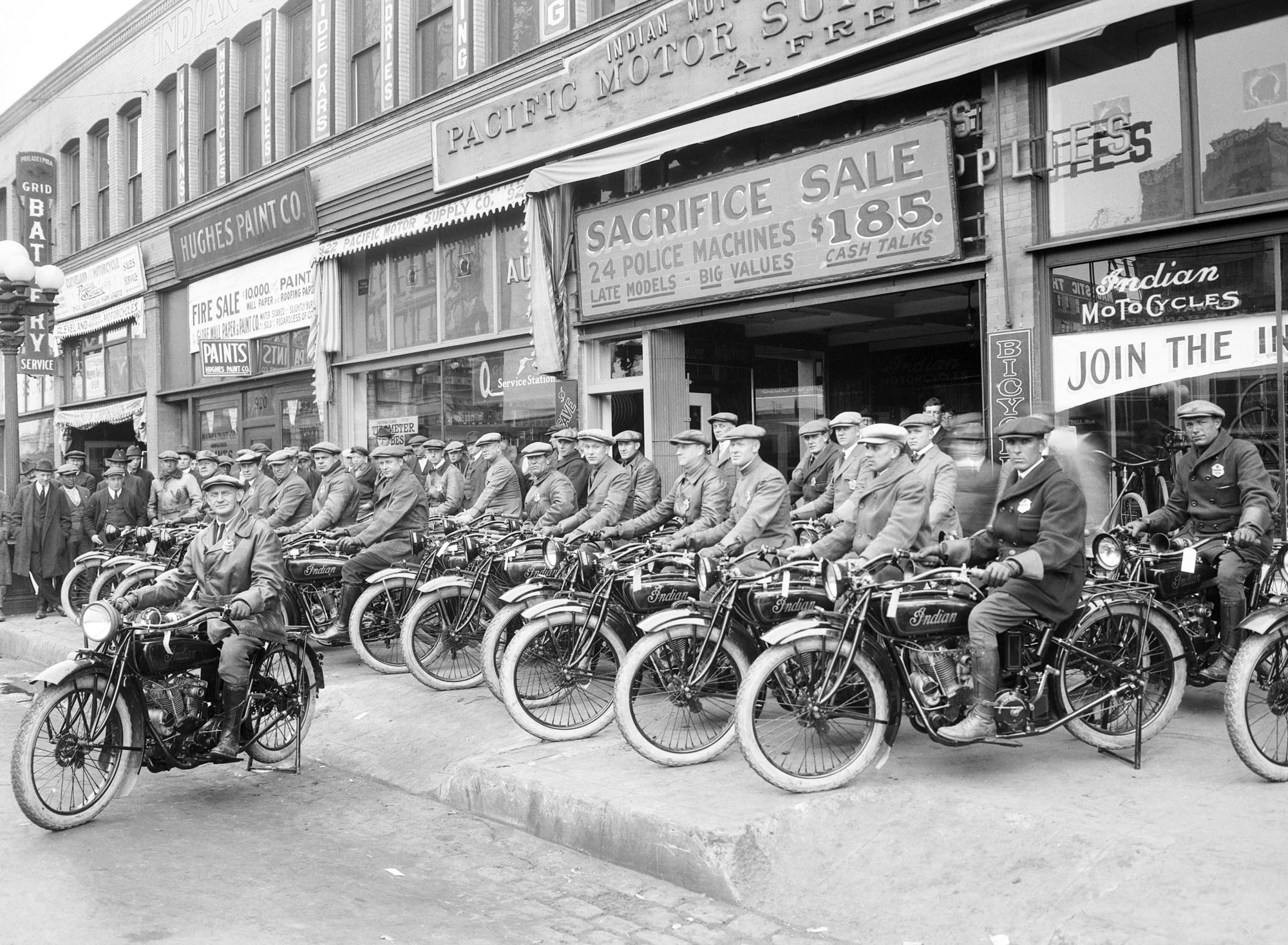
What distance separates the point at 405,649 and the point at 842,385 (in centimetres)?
923

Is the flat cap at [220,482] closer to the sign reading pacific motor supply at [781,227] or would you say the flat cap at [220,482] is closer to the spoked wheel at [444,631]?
the spoked wheel at [444,631]

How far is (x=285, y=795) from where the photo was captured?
6836 millimetres

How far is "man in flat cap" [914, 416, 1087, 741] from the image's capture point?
5.61 metres

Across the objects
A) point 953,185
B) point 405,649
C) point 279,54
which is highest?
point 279,54

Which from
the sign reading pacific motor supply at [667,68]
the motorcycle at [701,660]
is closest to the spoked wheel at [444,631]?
the motorcycle at [701,660]

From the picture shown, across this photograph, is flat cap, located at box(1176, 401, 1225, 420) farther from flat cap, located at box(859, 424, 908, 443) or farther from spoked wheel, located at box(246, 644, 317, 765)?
spoked wheel, located at box(246, 644, 317, 765)

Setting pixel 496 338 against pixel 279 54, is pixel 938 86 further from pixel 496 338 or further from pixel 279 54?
pixel 279 54

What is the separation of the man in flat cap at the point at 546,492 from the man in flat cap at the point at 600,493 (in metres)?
0.09

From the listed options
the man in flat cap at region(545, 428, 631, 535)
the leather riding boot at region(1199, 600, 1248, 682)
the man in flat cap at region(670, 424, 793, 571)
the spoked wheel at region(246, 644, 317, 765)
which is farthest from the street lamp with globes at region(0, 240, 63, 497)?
the leather riding boot at region(1199, 600, 1248, 682)

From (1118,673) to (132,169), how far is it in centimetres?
2274

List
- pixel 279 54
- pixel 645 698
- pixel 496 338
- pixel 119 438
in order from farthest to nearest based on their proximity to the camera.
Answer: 1. pixel 119 438
2. pixel 279 54
3. pixel 496 338
4. pixel 645 698

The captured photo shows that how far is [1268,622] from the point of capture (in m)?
5.48

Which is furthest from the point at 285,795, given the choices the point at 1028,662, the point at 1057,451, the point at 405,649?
the point at 1057,451

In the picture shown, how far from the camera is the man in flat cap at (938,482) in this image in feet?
23.3
